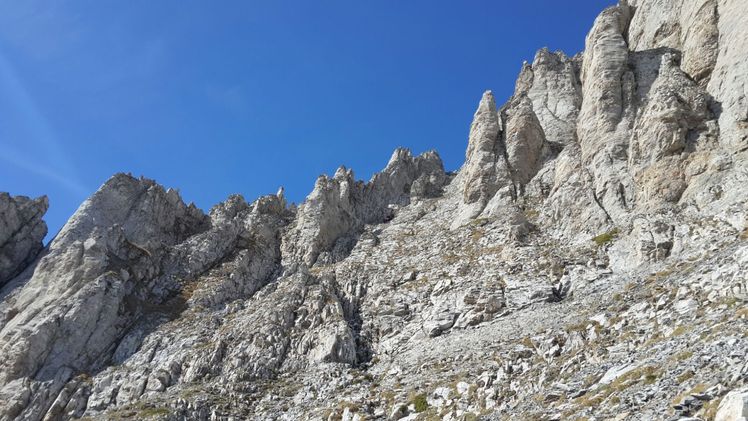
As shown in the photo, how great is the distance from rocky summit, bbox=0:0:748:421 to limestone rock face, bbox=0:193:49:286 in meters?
0.31

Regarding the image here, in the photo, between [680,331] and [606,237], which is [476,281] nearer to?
[606,237]

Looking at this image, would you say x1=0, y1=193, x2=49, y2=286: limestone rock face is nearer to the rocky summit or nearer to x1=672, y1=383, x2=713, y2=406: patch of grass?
the rocky summit

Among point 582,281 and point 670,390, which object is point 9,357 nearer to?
point 582,281

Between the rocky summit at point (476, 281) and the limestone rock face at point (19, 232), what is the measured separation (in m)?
0.31

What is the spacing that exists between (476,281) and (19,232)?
210ft

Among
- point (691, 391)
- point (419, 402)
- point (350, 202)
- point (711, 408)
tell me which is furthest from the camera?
point (350, 202)

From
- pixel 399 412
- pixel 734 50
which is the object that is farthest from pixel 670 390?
pixel 734 50

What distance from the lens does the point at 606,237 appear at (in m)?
52.4

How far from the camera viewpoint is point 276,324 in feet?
185

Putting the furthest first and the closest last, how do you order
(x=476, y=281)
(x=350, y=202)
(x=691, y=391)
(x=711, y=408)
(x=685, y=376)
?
(x=350, y=202) < (x=476, y=281) < (x=685, y=376) < (x=691, y=391) < (x=711, y=408)

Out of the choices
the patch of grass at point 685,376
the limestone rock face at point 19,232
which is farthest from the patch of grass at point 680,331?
the limestone rock face at point 19,232

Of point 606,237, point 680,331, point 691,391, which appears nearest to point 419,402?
point 680,331

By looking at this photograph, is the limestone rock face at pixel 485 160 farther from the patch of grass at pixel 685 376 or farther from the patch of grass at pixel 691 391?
the patch of grass at pixel 691 391

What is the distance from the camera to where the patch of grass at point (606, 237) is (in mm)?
51719
